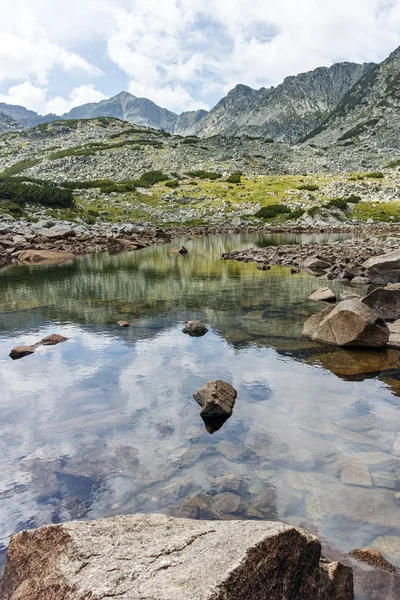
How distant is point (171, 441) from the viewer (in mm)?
8875

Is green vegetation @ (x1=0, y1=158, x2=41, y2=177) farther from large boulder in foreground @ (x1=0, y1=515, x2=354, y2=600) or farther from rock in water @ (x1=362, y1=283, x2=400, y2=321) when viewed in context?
large boulder in foreground @ (x1=0, y1=515, x2=354, y2=600)

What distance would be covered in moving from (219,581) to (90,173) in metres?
131

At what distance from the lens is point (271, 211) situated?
92.2 meters

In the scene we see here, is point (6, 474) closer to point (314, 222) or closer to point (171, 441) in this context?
point (171, 441)

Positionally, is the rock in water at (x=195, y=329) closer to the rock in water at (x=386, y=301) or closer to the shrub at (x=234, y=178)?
the rock in water at (x=386, y=301)

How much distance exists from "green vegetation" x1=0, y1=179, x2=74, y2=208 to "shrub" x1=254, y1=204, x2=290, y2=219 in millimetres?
40447

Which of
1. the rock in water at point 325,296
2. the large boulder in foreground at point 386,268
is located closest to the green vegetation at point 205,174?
the large boulder in foreground at point 386,268

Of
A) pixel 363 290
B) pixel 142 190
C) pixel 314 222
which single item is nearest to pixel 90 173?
pixel 142 190

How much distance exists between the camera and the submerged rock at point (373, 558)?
5383 mm

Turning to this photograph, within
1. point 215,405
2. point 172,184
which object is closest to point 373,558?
point 215,405

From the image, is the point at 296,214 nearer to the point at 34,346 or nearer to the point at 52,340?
the point at 52,340

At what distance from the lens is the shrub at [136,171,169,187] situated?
111 metres

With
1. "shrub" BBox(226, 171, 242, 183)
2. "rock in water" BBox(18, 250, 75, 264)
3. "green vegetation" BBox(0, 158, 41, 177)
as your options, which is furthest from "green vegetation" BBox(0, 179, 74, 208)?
"green vegetation" BBox(0, 158, 41, 177)

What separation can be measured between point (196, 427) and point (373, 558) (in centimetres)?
469
